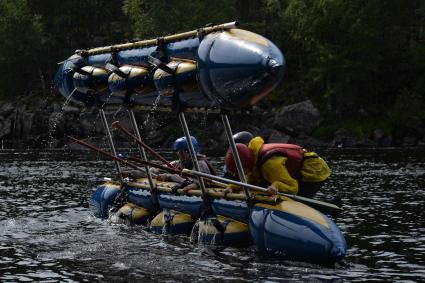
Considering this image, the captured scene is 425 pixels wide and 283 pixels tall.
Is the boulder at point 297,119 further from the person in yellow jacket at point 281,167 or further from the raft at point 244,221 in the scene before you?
the person in yellow jacket at point 281,167

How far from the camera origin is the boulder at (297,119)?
188 feet

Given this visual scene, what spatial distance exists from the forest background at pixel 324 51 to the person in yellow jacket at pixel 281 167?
1672 inches

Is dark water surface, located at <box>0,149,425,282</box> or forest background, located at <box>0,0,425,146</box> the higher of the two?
forest background, located at <box>0,0,425,146</box>

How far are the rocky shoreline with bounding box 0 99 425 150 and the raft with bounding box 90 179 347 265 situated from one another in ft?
115

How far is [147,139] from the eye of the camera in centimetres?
6019

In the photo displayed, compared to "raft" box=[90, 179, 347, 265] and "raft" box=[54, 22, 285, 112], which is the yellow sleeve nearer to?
"raft" box=[90, 179, 347, 265]

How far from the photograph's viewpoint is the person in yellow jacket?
48.5ft

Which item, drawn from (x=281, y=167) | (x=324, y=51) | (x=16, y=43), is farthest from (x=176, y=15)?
(x=281, y=167)

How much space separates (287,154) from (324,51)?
4884 cm

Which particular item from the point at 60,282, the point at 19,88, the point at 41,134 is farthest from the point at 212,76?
the point at 19,88

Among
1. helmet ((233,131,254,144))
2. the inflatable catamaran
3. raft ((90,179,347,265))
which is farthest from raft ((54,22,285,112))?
raft ((90,179,347,265))

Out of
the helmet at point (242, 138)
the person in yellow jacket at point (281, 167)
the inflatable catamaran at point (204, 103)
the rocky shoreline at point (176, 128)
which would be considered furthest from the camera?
the rocky shoreline at point (176, 128)

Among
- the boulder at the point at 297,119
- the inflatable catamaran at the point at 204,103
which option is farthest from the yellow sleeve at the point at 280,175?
the boulder at the point at 297,119

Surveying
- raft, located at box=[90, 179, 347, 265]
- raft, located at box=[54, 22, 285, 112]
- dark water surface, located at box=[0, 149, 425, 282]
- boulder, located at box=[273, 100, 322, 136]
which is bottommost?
dark water surface, located at box=[0, 149, 425, 282]
